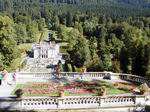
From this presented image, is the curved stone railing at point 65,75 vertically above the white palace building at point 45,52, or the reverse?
the curved stone railing at point 65,75

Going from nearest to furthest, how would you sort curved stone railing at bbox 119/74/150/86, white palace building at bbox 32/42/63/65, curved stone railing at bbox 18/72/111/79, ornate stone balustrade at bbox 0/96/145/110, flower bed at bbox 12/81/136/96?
1. ornate stone balustrade at bbox 0/96/145/110
2. flower bed at bbox 12/81/136/96
3. curved stone railing at bbox 119/74/150/86
4. curved stone railing at bbox 18/72/111/79
5. white palace building at bbox 32/42/63/65

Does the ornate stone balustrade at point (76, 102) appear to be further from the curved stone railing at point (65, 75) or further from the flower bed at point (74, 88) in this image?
the curved stone railing at point (65, 75)

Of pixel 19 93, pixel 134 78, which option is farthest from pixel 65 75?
pixel 19 93

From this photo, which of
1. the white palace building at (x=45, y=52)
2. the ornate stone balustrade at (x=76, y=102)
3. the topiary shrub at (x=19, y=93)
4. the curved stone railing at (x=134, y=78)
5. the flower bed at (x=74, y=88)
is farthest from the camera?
the white palace building at (x=45, y=52)

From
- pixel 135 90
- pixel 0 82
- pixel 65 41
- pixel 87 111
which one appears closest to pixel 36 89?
pixel 0 82

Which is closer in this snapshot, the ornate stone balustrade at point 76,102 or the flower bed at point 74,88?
the ornate stone balustrade at point 76,102

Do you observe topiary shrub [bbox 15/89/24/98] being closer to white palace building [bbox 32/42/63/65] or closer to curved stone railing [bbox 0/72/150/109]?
curved stone railing [bbox 0/72/150/109]

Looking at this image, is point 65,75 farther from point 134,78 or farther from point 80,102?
point 80,102

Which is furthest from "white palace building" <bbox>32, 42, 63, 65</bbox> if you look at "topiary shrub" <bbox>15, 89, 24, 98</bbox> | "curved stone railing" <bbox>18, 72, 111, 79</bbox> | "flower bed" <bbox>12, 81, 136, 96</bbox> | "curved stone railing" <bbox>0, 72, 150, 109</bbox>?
"topiary shrub" <bbox>15, 89, 24, 98</bbox>

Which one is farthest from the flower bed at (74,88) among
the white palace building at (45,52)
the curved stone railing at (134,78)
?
the white palace building at (45,52)

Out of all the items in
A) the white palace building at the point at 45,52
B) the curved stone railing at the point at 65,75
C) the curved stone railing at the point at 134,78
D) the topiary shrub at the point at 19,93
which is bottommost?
the white palace building at the point at 45,52
